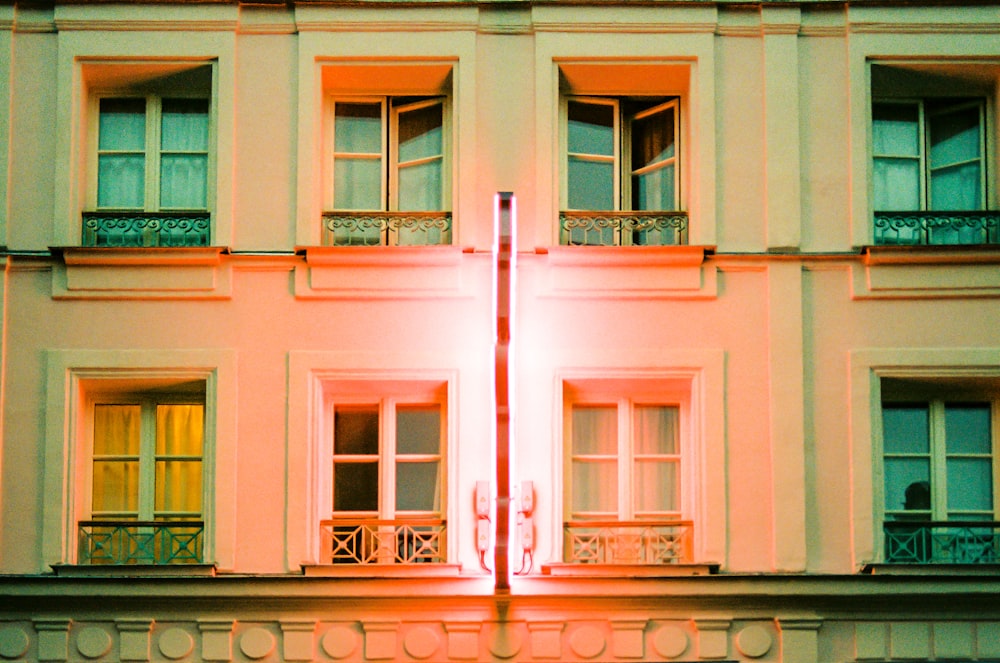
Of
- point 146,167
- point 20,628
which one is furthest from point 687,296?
point 20,628

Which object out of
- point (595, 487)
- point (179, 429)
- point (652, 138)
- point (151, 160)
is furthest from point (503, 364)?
point (151, 160)

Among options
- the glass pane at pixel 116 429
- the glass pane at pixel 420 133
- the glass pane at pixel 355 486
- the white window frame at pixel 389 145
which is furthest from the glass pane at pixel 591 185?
the glass pane at pixel 116 429

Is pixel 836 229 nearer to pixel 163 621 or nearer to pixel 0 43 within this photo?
pixel 163 621

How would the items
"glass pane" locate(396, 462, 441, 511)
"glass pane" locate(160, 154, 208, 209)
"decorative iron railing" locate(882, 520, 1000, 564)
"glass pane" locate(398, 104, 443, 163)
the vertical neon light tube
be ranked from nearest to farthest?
the vertical neon light tube < "decorative iron railing" locate(882, 520, 1000, 564) < "glass pane" locate(396, 462, 441, 511) < "glass pane" locate(160, 154, 208, 209) < "glass pane" locate(398, 104, 443, 163)

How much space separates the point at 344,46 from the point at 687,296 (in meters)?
3.66

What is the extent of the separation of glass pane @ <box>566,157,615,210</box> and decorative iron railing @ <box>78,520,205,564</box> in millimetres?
4290

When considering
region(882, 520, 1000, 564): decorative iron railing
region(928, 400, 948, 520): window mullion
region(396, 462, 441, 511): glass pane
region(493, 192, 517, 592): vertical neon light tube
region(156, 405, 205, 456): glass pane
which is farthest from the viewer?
region(156, 405, 205, 456): glass pane

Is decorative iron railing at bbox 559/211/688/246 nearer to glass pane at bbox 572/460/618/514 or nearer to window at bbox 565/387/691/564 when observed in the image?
window at bbox 565/387/691/564

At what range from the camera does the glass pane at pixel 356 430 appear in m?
13.6

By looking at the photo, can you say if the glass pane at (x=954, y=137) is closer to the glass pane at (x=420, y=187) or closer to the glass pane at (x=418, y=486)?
the glass pane at (x=420, y=187)

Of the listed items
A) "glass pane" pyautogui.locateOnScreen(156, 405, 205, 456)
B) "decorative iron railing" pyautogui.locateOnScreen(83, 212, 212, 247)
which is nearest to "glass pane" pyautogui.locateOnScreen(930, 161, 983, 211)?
"decorative iron railing" pyautogui.locateOnScreen(83, 212, 212, 247)

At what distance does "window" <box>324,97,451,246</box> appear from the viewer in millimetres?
13727

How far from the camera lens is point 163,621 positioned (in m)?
13.0

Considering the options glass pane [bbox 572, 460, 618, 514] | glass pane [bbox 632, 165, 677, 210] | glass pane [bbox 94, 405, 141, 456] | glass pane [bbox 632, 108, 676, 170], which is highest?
glass pane [bbox 632, 108, 676, 170]
